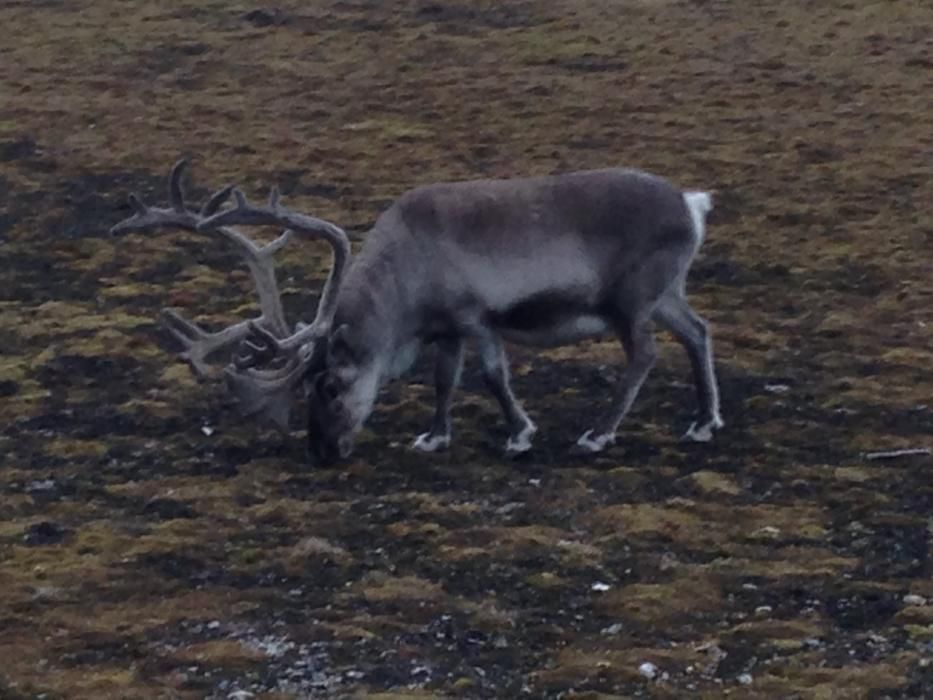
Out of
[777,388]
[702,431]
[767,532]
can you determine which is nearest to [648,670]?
[767,532]

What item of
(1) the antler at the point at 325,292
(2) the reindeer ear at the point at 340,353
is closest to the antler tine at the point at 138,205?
(1) the antler at the point at 325,292

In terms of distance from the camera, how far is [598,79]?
56.3ft

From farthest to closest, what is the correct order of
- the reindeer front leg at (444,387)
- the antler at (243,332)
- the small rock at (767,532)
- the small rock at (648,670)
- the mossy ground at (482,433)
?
the reindeer front leg at (444,387) → the antler at (243,332) → the small rock at (767,532) → the mossy ground at (482,433) → the small rock at (648,670)

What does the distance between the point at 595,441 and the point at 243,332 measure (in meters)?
1.69

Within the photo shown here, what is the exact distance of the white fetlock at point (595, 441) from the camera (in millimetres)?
9039

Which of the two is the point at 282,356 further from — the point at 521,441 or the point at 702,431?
the point at 702,431

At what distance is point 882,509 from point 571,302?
5.80ft

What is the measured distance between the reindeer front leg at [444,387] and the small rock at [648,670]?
2678 mm

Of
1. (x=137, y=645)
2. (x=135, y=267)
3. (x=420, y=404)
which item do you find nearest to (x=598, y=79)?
(x=135, y=267)

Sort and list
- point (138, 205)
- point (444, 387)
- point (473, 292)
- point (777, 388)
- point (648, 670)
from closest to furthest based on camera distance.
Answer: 1. point (648, 670)
2. point (473, 292)
3. point (444, 387)
4. point (138, 205)
5. point (777, 388)

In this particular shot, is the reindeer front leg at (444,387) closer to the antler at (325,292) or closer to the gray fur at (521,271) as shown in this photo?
the gray fur at (521,271)

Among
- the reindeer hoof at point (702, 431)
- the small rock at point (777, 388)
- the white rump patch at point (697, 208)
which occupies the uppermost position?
the white rump patch at point (697, 208)

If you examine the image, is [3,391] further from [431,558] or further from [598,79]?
[598,79]

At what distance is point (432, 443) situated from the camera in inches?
360
